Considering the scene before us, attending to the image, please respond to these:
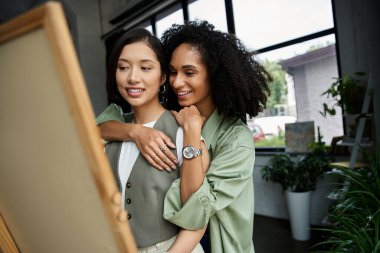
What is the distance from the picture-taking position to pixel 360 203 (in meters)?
1.39

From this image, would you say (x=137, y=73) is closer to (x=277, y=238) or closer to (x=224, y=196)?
(x=224, y=196)

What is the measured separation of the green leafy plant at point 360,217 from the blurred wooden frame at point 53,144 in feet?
4.05

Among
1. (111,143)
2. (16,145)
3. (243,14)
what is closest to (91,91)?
(243,14)

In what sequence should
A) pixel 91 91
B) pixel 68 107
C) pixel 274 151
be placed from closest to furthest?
pixel 68 107 < pixel 274 151 < pixel 91 91

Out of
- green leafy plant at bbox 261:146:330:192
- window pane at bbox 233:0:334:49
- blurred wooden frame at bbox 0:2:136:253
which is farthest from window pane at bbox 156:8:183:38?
blurred wooden frame at bbox 0:2:136:253

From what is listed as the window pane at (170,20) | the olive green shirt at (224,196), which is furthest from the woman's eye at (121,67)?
the window pane at (170,20)

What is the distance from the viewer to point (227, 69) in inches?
39.0

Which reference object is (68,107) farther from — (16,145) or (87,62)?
(87,62)

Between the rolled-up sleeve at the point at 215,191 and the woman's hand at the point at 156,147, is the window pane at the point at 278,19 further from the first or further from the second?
the woman's hand at the point at 156,147

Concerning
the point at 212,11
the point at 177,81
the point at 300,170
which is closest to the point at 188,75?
the point at 177,81

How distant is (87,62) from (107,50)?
45 centimetres

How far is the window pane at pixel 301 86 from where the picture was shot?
9.06 ft

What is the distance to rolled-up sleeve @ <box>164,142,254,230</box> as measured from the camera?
0.68 m

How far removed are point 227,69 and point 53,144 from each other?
0.75 m
